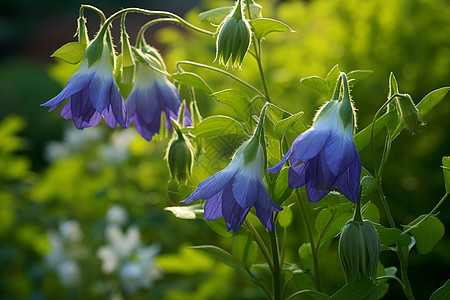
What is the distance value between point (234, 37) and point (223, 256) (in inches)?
8.3

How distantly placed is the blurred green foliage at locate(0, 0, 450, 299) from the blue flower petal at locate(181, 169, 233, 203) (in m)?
0.82

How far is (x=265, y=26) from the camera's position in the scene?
500mm

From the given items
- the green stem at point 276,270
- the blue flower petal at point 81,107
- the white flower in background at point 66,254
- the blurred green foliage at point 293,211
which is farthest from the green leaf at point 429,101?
the white flower in background at point 66,254

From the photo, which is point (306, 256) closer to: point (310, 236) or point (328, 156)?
point (310, 236)

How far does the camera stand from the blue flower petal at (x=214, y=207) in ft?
1.48

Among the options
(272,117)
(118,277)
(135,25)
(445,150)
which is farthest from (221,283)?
(135,25)

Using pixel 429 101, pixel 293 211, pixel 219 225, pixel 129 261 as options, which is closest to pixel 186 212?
pixel 219 225

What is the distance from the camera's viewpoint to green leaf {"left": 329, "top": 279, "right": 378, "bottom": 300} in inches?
17.3

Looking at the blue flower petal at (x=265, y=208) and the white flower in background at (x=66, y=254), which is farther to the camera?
the white flower in background at (x=66, y=254)

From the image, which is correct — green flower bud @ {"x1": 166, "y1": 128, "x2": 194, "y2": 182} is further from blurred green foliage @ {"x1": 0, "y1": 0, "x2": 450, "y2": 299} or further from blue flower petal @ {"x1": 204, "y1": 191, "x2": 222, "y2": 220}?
blurred green foliage @ {"x1": 0, "y1": 0, "x2": 450, "y2": 299}

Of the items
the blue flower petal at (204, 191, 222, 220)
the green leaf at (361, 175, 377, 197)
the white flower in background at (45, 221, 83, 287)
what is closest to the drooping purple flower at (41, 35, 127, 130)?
the blue flower petal at (204, 191, 222, 220)

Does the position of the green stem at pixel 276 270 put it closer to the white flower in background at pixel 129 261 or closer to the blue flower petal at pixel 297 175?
the blue flower petal at pixel 297 175

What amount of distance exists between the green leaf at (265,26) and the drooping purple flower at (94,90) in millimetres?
129

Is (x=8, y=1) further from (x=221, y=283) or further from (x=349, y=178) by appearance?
(x=349, y=178)
